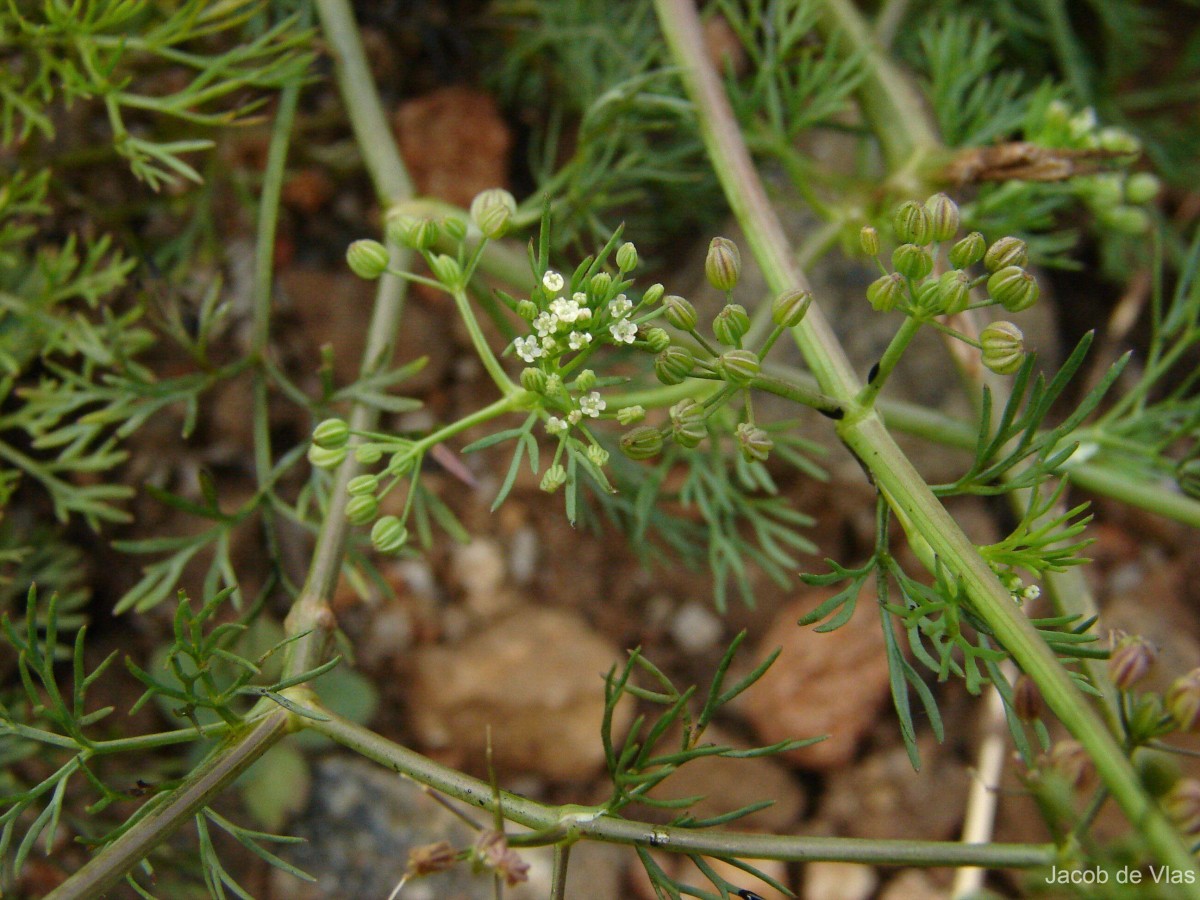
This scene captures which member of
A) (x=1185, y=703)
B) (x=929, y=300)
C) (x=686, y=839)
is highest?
(x=929, y=300)

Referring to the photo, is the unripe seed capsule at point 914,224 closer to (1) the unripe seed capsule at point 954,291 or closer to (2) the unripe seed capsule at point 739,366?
(1) the unripe seed capsule at point 954,291

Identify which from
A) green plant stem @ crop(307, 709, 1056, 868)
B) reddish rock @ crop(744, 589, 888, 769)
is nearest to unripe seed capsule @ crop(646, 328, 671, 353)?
green plant stem @ crop(307, 709, 1056, 868)

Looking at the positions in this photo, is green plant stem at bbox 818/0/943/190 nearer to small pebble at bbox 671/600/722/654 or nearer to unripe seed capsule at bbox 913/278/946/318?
unripe seed capsule at bbox 913/278/946/318

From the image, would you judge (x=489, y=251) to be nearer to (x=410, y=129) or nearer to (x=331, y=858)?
(x=410, y=129)

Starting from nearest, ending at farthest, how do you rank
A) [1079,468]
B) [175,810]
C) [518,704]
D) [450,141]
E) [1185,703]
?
[1185,703]
[175,810]
[1079,468]
[518,704]
[450,141]

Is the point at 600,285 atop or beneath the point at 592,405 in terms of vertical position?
atop

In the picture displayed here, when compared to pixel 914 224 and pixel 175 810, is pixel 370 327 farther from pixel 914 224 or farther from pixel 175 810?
pixel 914 224

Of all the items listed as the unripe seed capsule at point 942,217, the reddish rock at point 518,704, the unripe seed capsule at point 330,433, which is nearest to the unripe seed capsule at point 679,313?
the unripe seed capsule at point 942,217

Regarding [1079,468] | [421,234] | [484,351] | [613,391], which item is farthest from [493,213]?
[1079,468]
